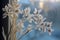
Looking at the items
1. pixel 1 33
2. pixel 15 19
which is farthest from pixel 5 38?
pixel 15 19

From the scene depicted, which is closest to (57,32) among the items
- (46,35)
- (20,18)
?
(46,35)

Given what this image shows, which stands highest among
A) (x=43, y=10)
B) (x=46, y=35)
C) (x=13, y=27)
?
(x=43, y=10)

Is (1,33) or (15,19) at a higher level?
(15,19)

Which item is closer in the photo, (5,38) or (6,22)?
(5,38)

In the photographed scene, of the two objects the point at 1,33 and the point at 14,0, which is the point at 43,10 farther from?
the point at 1,33

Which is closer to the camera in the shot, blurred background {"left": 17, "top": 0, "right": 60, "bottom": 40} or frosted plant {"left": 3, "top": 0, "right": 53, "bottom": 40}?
frosted plant {"left": 3, "top": 0, "right": 53, "bottom": 40}

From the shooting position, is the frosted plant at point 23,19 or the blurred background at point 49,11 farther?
the blurred background at point 49,11

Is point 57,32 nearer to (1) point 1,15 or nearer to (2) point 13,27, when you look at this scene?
(2) point 13,27

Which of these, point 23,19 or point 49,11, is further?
point 49,11

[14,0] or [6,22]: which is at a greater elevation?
[14,0]
